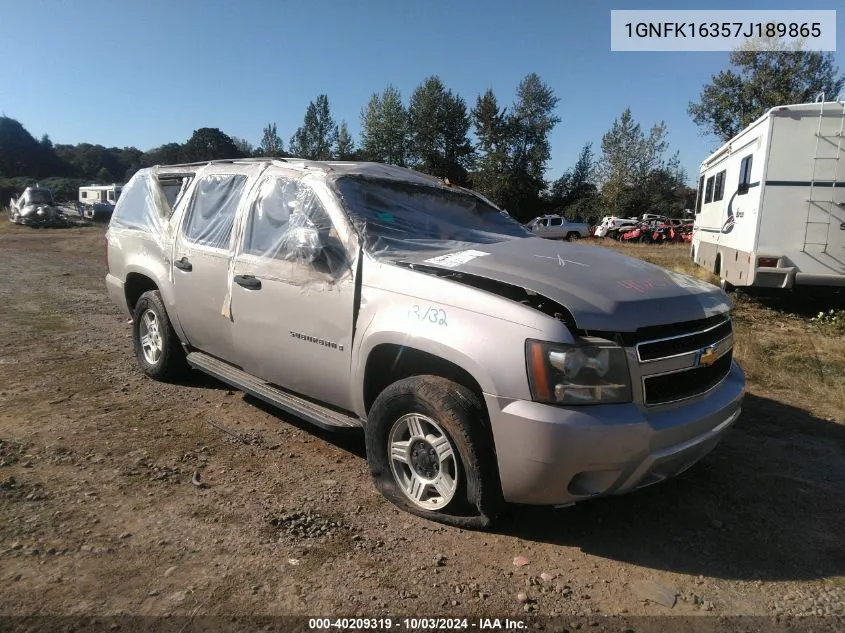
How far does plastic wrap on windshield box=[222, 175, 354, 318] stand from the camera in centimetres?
348

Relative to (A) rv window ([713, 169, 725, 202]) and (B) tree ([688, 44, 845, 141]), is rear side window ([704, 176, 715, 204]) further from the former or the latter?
(B) tree ([688, 44, 845, 141])

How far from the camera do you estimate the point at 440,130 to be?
60.5m

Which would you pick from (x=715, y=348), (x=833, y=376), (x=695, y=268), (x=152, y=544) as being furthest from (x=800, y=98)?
(x=152, y=544)

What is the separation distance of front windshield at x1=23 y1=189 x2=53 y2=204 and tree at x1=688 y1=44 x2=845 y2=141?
127 feet

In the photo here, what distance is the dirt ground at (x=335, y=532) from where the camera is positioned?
2525 millimetres

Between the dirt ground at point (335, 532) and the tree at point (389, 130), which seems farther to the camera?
the tree at point (389, 130)

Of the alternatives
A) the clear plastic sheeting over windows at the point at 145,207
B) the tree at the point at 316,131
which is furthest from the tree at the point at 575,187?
the clear plastic sheeting over windows at the point at 145,207

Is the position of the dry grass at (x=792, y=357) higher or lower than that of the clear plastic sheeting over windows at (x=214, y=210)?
lower

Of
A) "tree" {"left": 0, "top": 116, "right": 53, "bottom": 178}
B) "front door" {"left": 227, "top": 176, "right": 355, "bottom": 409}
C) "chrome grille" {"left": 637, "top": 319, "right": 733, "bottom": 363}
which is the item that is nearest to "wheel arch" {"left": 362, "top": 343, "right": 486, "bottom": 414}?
"front door" {"left": 227, "top": 176, "right": 355, "bottom": 409}

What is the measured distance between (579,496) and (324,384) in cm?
162

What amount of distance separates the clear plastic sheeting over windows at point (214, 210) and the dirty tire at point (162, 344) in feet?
2.62

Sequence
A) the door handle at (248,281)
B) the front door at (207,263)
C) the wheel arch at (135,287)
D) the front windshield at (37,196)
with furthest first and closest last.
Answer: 1. the front windshield at (37,196)
2. the wheel arch at (135,287)
3. the front door at (207,263)
4. the door handle at (248,281)

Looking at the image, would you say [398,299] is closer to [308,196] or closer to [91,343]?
[308,196]

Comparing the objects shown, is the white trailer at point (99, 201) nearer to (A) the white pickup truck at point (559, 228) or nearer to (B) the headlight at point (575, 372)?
(A) the white pickup truck at point (559, 228)
